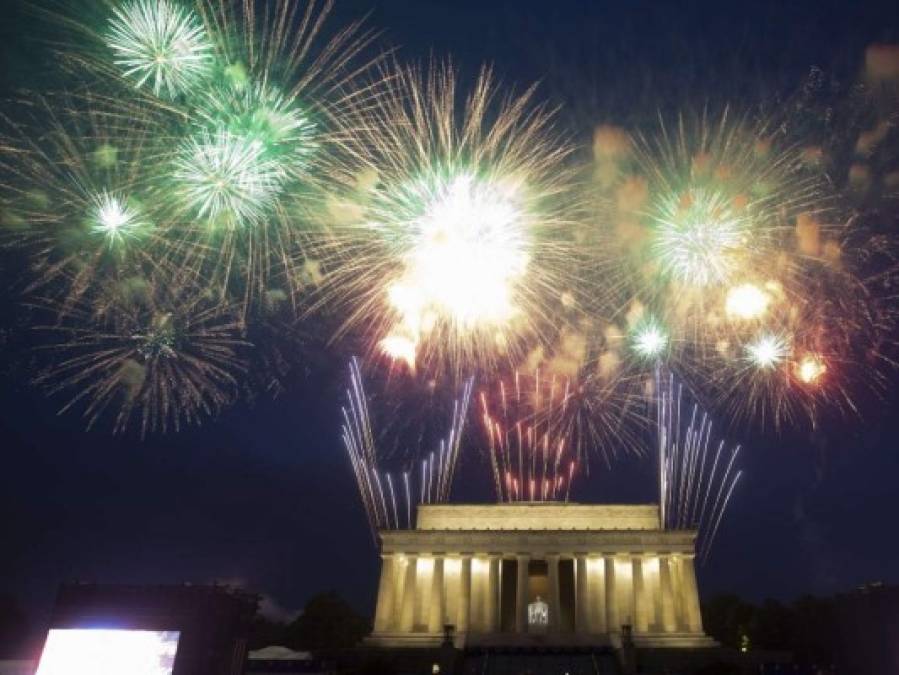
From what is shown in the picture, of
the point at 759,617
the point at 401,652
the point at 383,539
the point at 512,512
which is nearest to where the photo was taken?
the point at 401,652

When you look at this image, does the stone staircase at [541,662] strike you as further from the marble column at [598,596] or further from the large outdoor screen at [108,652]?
the large outdoor screen at [108,652]

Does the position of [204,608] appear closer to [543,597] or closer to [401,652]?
[401,652]

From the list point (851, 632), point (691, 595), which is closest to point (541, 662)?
point (691, 595)

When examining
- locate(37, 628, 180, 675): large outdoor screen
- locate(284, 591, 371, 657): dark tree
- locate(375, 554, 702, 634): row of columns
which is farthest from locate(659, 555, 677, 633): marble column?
locate(37, 628, 180, 675): large outdoor screen

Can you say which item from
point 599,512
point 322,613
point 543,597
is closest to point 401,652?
point 543,597

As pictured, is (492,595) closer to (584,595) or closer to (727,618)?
(584,595)

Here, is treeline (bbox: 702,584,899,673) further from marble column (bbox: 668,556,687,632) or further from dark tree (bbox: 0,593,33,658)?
dark tree (bbox: 0,593,33,658)
